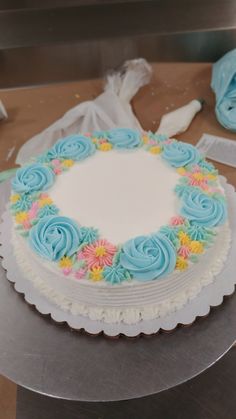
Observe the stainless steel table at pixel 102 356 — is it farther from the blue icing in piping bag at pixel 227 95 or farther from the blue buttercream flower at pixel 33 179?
the blue icing in piping bag at pixel 227 95

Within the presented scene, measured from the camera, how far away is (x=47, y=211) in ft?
3.18

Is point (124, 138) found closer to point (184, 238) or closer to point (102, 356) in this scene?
point (184, 238)

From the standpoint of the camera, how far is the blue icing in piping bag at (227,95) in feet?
5.22

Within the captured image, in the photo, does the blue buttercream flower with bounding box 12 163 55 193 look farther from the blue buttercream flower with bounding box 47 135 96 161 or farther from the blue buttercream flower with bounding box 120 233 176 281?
the blue buttercream flower with bounding box 120 233 176 281

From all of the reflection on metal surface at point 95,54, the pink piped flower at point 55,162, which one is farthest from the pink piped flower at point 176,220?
the reflection on metal surface at point 95,54

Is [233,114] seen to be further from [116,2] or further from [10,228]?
[10,228]

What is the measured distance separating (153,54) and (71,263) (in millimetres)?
1292

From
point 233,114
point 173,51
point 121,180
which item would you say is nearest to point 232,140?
point 233,114

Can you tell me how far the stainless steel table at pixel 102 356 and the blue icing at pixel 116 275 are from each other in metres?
0.16

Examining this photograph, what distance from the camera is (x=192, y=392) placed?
114 centimetres

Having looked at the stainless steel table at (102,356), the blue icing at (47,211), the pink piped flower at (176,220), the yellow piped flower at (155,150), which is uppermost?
the yellow piped flower at (155,150)

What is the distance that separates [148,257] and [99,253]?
0.10 meters

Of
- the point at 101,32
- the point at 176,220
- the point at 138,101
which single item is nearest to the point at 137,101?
the point at 138,101

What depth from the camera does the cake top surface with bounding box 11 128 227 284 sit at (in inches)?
34.4
